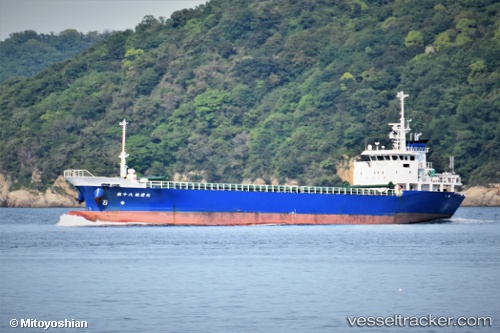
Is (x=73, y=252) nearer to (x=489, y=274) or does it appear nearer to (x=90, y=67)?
(x=489, y=274)

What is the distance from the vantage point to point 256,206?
74000 millimetres

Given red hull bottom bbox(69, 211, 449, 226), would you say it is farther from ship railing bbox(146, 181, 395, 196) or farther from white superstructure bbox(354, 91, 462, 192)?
white superstructure bbox(354, 91, 462, 192)

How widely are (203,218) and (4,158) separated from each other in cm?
8498

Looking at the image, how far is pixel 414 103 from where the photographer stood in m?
143

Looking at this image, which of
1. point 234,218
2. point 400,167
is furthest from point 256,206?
point 400,167

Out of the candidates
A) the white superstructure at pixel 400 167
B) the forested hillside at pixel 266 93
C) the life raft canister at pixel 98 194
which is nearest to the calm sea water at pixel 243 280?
the life raft canister at pixel 98 194

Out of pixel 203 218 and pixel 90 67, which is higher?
pixel 90 67

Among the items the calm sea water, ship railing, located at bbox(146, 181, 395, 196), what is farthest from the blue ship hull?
the calm sea water

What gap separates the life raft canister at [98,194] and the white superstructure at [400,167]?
20.5 m

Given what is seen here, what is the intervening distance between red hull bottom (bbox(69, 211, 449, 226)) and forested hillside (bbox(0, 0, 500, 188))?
127 ft

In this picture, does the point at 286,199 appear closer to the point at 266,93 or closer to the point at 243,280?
the point at 243,280

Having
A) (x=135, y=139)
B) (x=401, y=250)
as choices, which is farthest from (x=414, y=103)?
(x=401, y=250)

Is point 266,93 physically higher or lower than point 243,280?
higher

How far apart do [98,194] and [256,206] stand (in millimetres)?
10819
